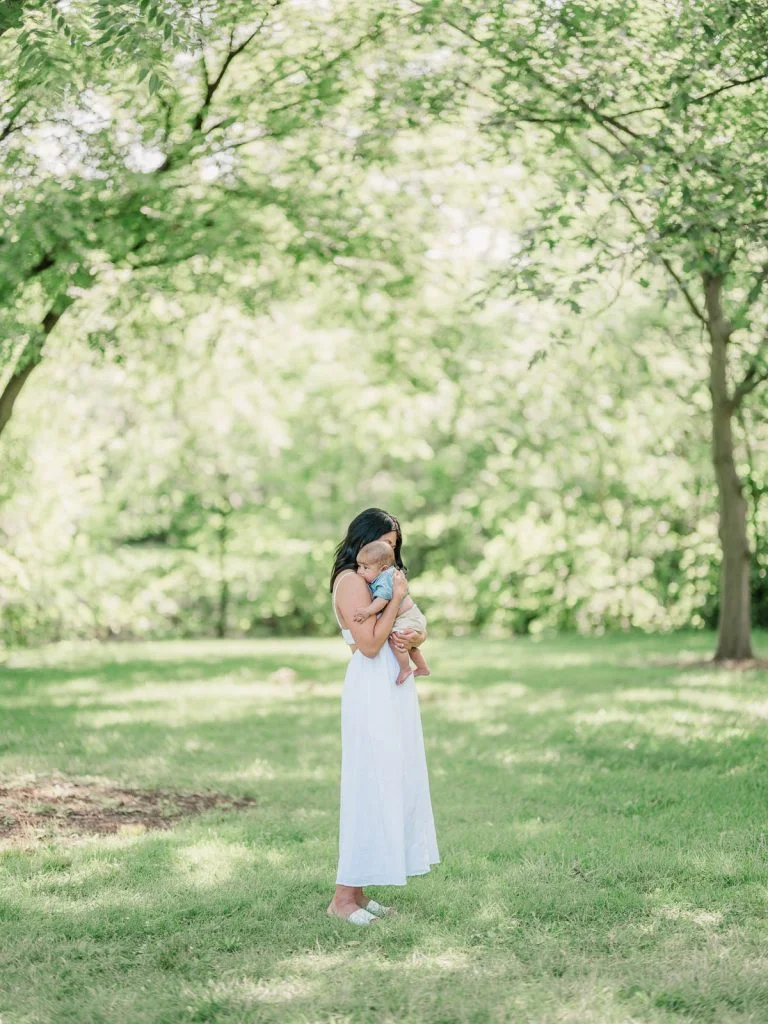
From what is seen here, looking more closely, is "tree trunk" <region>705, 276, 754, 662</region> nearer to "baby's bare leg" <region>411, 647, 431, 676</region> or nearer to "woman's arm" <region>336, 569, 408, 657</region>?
"baby's bare leg" <region>411, 647, 431, 676</region>

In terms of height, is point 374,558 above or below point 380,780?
above

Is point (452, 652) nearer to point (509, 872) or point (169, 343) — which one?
point (169, 343)

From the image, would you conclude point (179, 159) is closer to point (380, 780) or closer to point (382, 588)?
point (382, 588)

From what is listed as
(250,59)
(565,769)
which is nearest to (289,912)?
(565,769)

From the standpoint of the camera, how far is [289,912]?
17.3 ft

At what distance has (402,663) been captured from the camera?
5289mm

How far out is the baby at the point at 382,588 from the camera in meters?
5.18

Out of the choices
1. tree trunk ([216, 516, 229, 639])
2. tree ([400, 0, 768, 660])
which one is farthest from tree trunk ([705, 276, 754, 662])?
tree trunk ([216, 516, 229, 639])

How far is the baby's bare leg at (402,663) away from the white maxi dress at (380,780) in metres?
0.02

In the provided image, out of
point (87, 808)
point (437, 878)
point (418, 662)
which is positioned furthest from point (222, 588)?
point (418, 662)

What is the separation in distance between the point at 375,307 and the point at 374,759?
367 inches

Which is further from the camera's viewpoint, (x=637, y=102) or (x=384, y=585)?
(x=637, y=102)

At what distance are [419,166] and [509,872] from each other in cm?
780

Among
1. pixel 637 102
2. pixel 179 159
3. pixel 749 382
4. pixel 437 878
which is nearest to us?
pixel 437 878
